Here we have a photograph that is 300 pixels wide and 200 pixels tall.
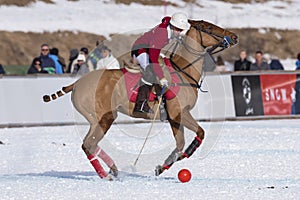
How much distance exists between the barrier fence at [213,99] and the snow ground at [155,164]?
0.32 m

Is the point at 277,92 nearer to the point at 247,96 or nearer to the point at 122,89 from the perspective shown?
the point at 247,96

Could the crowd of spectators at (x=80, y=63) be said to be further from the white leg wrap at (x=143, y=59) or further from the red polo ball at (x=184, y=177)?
the red polo ball at (x=184, y=177)

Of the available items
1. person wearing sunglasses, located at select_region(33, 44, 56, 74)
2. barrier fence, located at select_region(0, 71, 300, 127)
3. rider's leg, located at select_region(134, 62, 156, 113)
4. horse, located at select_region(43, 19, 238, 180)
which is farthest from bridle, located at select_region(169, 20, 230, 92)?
person wearing sunglasses, located at select_region(33, 44, 56, 74)

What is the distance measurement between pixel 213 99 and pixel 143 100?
8862 millimetres

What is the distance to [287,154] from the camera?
48.0 feet

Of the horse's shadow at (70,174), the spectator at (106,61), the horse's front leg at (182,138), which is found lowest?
the spectator at (106,61)

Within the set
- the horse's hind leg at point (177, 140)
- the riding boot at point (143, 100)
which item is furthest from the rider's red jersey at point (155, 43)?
the horse's hind leg at point (177, 140)

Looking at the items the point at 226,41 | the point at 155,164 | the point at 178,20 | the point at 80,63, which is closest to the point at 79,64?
the point at 80,63

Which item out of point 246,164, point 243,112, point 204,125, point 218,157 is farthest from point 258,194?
point 243,112

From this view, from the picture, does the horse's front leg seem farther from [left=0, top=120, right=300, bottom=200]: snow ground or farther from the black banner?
the black banner

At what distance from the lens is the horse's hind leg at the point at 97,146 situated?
39.7 feet

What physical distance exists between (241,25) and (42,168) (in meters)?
45.4

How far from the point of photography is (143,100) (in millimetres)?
12250

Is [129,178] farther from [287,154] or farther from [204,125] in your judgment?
[204,125]
